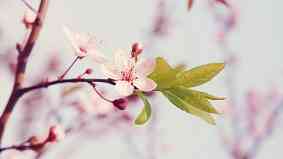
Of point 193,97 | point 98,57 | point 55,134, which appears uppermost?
point 98,57

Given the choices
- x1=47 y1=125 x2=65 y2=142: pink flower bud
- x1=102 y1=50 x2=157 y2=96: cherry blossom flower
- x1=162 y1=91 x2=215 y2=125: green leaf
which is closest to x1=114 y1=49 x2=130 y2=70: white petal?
x1=102 y1=50 x2=157 y2=96: cherry blossom flower

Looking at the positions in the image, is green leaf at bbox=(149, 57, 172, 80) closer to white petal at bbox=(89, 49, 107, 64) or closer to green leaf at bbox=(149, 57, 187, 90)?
green leaf at bbox=(149, 57, 187, 90)

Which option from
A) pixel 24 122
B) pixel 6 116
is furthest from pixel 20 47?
pixel 24 122

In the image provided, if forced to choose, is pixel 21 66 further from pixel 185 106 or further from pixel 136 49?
pixel 185 106

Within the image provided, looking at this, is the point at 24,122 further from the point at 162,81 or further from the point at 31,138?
the point at 162,81

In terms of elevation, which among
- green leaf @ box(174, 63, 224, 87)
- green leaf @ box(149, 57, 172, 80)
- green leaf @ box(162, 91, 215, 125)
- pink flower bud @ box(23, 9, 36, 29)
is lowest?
green leaf @ box(162, 91, 215, 125)

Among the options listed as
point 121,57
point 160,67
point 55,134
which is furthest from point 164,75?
point 55,134
